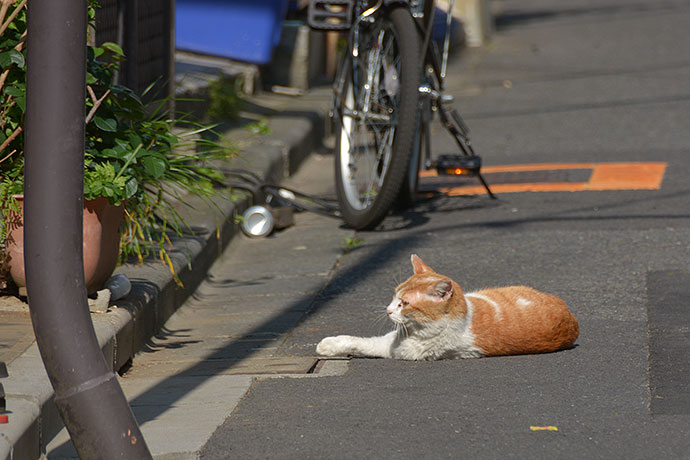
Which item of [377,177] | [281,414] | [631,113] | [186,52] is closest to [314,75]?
[186,52]

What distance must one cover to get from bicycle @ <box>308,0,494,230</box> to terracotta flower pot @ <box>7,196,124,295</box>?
6.21 feet

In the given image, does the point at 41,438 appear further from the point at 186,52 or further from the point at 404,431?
the point at 186,52

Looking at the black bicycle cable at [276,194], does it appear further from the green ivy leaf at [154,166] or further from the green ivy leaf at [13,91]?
the green ivy leaf at [13,91]

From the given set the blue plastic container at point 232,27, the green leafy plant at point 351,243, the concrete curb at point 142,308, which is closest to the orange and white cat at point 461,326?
the concrete curb at point 142,308

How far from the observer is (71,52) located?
8.50 ft

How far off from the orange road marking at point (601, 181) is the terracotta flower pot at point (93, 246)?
318 centimetres

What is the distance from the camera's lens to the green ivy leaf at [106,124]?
3918 mm

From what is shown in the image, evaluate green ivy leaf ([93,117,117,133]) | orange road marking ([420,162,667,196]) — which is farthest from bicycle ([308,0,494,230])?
green ivy leaf ([93,117,117,133])

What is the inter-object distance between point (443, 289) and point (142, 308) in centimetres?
120

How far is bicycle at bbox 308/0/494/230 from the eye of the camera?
5438 mm

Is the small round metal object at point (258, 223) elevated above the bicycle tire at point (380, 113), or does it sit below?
below

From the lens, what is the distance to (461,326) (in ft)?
12.6

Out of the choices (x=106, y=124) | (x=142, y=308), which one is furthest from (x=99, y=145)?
(x=142, y=308)

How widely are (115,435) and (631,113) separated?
25.2ft
